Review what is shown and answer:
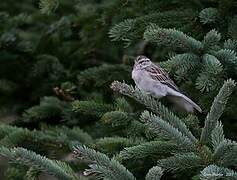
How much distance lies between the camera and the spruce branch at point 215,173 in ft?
7.20

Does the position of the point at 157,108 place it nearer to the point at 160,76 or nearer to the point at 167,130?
the point at 167,130

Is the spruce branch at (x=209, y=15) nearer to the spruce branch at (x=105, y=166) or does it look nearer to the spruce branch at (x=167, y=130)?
the spruce branch at (x=167, y=130)

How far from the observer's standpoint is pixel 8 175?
368 cm

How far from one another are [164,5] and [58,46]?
1525 mm

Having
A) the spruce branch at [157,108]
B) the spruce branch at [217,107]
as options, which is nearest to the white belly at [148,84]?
the spruce branch at [157,108]

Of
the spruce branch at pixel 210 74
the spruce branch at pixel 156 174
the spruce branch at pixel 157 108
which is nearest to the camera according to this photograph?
the spruce branch at pixel 156 174

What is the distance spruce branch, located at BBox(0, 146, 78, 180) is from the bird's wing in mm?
1447

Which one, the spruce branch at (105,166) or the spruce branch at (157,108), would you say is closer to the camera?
the spruce branch at (105,166)

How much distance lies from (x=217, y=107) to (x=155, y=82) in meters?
1.63

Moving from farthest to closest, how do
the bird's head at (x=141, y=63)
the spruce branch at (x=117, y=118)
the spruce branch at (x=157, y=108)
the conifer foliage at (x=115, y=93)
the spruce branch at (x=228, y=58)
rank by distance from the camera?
the bird's head at (x=141, y=63), the spruce branch at (x=117, y=118), the spruce branch at (x=228, y=58), the spruce branch at (x=157, y=108), the conifer foliage at (x=115, y=93)

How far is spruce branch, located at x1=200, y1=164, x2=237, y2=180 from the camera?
7.20 ft

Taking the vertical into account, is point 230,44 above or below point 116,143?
above

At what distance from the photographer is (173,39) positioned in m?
3.12

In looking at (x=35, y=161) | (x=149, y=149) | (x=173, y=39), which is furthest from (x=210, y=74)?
(x=35, y=161)
